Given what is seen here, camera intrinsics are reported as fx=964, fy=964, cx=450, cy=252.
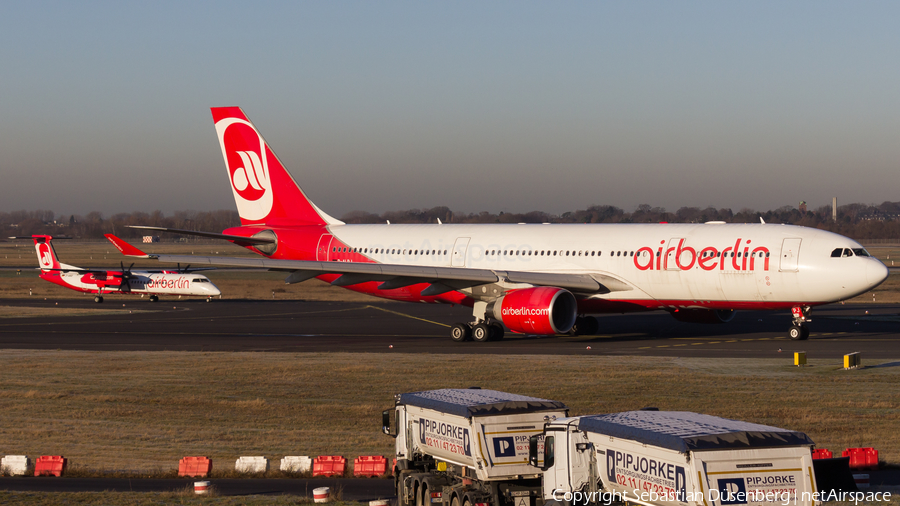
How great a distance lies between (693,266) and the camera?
3631cm

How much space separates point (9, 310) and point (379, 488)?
4856 cm

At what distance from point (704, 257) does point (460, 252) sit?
11.3 m

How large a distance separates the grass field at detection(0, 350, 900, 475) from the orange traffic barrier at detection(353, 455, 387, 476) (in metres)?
1.82

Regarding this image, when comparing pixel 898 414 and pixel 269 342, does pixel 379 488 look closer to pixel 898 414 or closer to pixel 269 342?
pixel 898 414

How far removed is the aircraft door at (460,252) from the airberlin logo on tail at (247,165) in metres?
11.0

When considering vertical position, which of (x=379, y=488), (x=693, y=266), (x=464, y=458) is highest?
(x=693, y=266)

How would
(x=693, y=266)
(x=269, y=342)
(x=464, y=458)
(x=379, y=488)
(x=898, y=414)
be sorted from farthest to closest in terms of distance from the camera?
(x=269, y=342)
(x=693, y=266)
(x=898, y=414)
(x=379, y=488)
(x=464, y=458)

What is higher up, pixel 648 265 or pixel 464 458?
pixel 648 265

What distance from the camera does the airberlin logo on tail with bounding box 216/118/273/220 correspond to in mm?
48312

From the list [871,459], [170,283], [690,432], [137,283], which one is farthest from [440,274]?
[137,283]

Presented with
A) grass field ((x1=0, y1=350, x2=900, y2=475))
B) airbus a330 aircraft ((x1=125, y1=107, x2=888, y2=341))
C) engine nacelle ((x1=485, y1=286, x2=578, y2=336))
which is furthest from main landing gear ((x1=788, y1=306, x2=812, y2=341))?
engine nacelle ((x1=485, y1=286, x2=578, y2=336))

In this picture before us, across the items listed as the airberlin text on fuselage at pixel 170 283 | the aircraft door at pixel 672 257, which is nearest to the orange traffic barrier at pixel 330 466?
the aircraft door at pixel 672 257

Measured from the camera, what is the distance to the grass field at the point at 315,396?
20.4 metres

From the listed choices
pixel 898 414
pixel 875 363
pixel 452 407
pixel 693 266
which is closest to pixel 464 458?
pixel 452 407
